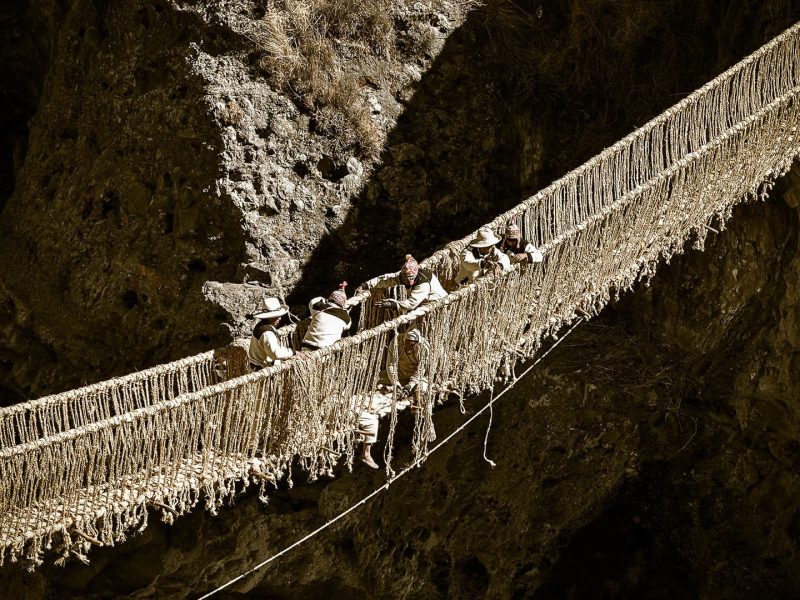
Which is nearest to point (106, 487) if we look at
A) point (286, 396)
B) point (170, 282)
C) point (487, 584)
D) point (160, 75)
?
point (286, 396)

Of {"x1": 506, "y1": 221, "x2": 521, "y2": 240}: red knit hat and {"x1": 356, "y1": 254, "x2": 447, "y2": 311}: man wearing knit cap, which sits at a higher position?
{"x1": 506, "y1": 221, "x2": 521, "y2": 240}: red knit hat

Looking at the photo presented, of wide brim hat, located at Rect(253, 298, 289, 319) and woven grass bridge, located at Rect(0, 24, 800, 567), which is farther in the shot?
wide brim hat, located at Rect(253, 298, 289, 319)

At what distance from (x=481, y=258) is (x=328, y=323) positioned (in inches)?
36.3

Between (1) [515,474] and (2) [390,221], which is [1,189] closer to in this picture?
(2) [390,221]

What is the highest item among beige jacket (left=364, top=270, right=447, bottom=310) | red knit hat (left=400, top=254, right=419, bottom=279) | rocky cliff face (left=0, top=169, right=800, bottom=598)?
red knit hat (left=400, top=254, right=419, bottom=279)

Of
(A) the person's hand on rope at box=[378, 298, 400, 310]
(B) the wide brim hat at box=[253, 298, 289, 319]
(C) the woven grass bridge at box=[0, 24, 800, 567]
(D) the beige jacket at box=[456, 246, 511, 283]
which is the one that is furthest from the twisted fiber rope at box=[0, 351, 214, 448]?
(D) the beige jacket at box=[456, 246, 511, 283]

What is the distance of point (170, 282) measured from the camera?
6488mm

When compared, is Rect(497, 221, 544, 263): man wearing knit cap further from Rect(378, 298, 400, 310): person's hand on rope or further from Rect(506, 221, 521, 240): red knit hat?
Rect(378, 298, 400, 310): person's hand on rope

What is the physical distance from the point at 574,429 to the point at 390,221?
1.94 meters

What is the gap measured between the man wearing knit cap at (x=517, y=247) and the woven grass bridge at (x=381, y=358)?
0.23ft

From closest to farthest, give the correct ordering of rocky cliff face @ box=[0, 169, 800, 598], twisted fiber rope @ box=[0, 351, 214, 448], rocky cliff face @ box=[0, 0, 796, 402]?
twisted fiber rope @ box=[0, 351, 214, 448] → rocky cliff face @ box=[0, 0, 796, 402] → rocky cliff face @ box=[0, 169, 800, 598]

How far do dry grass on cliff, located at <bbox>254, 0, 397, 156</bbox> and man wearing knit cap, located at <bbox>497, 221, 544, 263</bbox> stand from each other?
133cm

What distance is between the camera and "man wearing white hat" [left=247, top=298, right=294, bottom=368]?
5.62 meters

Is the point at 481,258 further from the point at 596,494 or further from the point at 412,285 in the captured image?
the point at 596,494
